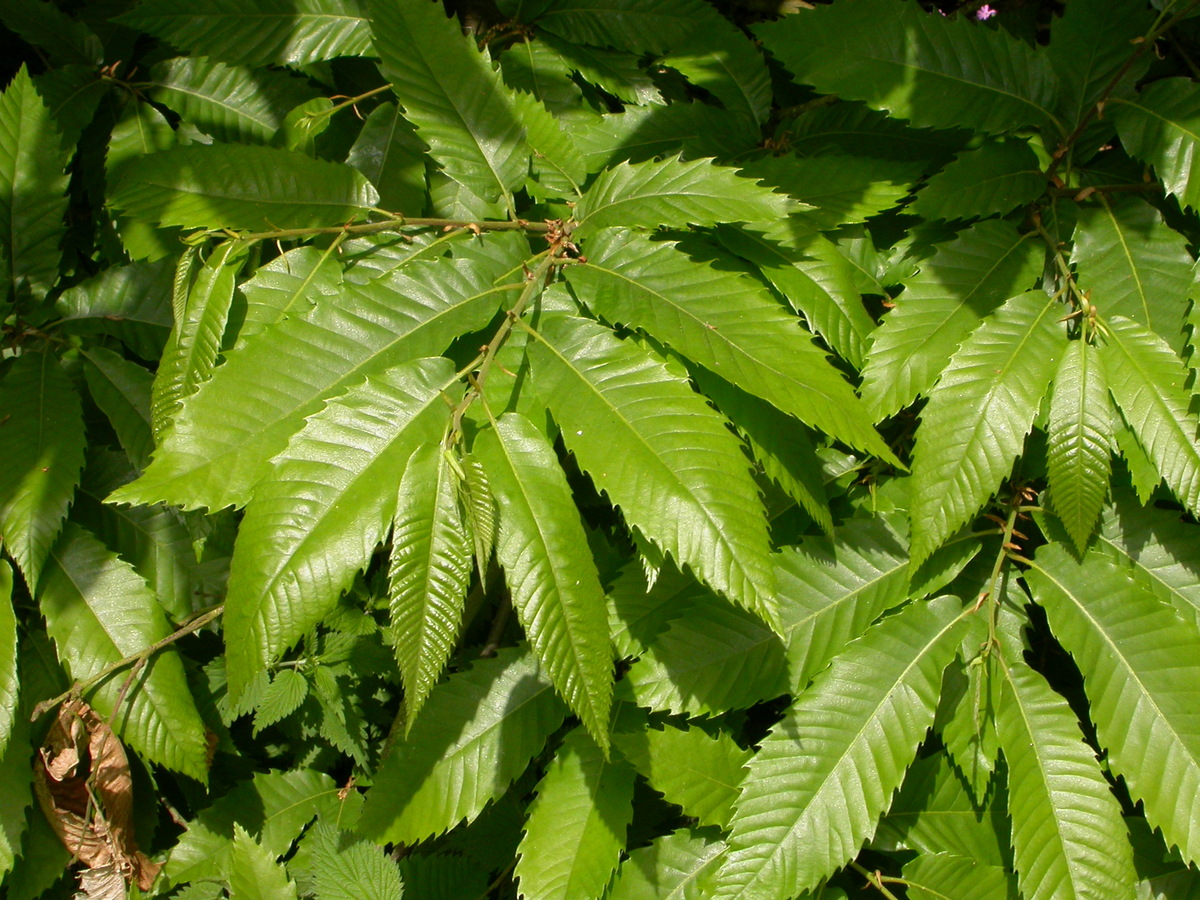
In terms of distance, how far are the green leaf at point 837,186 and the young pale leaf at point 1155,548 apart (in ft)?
1.90

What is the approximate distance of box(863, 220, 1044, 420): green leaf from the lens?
123 centimetres

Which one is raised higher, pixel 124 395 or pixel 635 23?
pixel 635 23

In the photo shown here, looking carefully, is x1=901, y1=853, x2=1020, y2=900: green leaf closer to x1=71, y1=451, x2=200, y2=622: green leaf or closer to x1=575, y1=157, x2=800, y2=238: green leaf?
x1=575, y1=157, x2=800, y2=238: green leaf

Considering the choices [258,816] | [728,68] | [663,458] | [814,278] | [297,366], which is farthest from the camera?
[258,816]

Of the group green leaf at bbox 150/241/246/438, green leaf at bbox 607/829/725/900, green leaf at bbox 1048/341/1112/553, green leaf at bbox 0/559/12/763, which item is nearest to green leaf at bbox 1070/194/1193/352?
green leaf at bbox 1048/341/1112/553

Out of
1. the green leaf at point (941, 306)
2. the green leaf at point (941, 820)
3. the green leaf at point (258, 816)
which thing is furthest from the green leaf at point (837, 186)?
the green leaf at point (258, 816)

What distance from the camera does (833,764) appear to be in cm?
116

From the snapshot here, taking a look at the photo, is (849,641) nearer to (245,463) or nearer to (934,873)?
(934,873)

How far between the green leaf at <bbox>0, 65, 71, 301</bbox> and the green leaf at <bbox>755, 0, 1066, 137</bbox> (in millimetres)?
1296

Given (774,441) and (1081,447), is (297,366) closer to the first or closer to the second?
(774,441)

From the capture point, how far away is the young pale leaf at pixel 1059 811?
112cm

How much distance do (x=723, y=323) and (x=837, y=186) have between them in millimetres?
483

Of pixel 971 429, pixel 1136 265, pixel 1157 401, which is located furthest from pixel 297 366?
pixel 1136 265

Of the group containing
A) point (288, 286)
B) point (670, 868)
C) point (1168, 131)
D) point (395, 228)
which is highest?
point (1168, 131)
